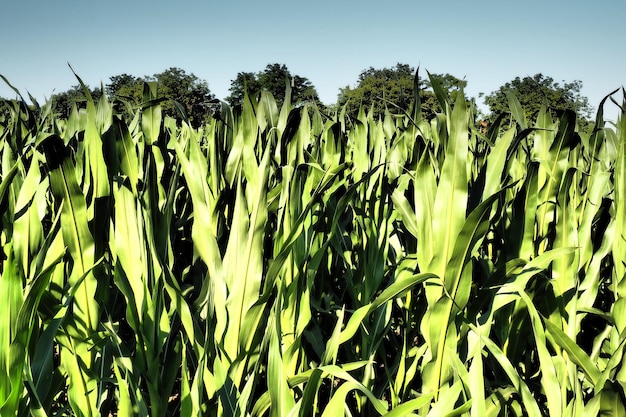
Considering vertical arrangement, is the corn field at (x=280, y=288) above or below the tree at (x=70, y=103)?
below

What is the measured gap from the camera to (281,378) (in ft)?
2.70

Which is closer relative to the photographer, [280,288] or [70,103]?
[280,288]

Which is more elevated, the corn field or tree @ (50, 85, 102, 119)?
tree @ (50, 85, 102, 119)

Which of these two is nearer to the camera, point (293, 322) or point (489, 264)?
point (293, 322)

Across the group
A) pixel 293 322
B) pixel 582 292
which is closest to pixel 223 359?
pixel 293 322

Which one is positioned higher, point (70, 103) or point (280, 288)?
point (70, 103)

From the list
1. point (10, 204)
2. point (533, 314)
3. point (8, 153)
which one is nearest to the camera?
point (533, 314)

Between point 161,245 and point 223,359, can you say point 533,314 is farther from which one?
point 161,245

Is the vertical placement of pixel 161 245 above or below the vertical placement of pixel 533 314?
above

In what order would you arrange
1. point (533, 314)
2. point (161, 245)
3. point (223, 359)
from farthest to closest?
point (161, 245) < point (223, 359) < point (533, 314)

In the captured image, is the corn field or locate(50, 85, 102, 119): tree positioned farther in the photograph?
locate(50, 85, 102, 119): tree

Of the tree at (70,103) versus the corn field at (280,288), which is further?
the tree at (70,103)

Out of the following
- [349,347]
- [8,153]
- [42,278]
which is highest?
[8,153]

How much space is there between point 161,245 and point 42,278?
1.23 ft
